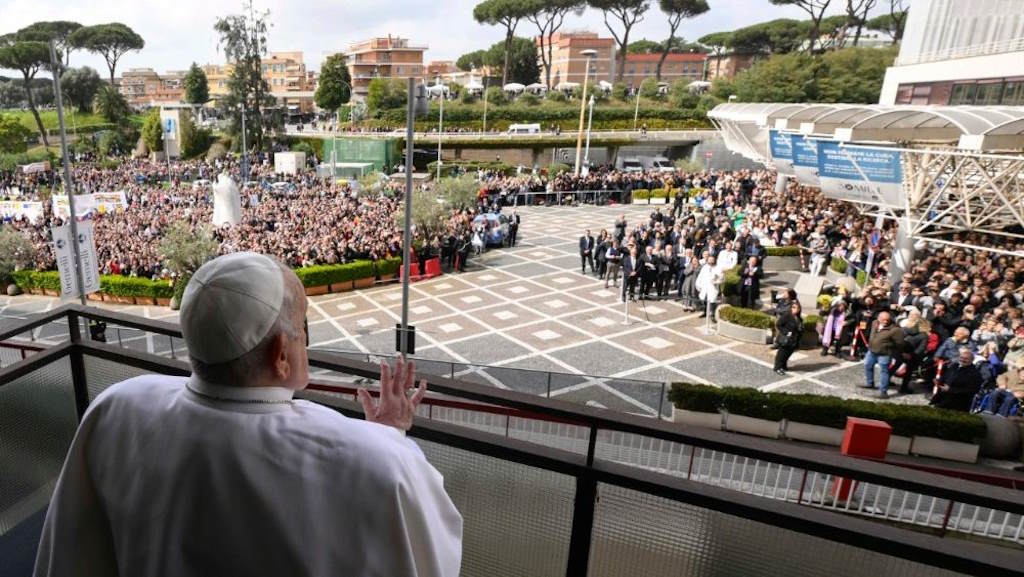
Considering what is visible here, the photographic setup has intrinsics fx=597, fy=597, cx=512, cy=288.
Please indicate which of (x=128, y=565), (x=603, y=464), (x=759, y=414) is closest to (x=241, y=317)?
(x=128, y=565)

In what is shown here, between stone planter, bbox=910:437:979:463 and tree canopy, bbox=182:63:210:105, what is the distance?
10320 cm

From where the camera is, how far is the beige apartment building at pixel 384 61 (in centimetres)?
10600

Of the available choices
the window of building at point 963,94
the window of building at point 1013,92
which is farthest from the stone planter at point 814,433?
the window of building at point 963,94

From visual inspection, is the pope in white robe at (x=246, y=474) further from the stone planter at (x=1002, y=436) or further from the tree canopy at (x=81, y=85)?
the tree canopy at (x=81, y=85)

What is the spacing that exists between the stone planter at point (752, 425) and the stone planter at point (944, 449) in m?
1.85

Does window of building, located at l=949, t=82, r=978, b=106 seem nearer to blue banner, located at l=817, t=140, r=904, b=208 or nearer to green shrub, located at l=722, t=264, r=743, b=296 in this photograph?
blue banner, located at l=817, t=140, r=904, b=208

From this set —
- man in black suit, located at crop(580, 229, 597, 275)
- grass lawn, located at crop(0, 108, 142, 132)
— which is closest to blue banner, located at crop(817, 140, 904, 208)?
man in black suit, located at crop(580, 229, 597, 275)

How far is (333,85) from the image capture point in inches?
3125

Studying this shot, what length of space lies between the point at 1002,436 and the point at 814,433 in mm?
2384

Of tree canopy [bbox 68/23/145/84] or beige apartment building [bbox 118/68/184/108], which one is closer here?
tree canopy [bbox 68/23/145/84]

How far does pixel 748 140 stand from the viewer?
30.4 metres

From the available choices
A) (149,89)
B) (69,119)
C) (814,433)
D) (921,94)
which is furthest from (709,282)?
(149,89)

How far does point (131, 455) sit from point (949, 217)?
58.1 ft

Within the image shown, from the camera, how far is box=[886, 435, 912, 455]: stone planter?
28.5 feet
